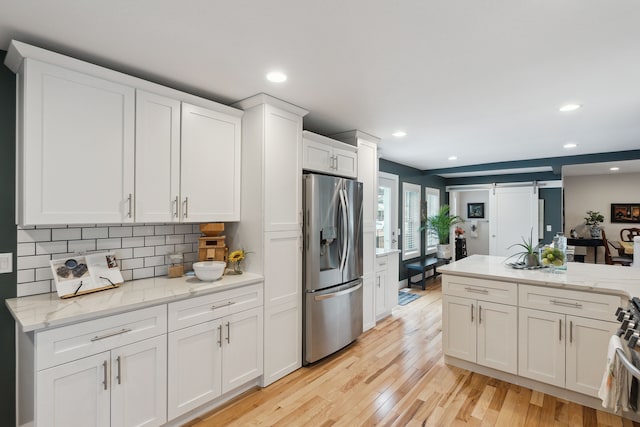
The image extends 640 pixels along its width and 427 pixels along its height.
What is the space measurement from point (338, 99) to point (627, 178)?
26.4 ft

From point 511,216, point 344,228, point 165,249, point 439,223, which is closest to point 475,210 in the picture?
point 511,216

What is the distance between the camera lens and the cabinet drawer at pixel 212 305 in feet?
6.67

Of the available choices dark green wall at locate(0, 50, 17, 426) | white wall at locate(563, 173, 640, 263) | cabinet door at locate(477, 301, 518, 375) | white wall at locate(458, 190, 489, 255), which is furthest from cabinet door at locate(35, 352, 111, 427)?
white wall at locate(563, 173, 640, 263)

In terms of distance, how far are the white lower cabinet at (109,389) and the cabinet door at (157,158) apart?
0.86m

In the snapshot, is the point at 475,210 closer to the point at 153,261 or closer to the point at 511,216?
the point at 511,216

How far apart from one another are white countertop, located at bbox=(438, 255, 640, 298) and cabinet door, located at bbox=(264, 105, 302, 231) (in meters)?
1.53

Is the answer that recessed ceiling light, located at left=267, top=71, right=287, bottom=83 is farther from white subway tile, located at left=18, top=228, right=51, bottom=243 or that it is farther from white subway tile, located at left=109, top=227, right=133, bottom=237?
white subway tile, located at left=18, top=228, right=51, bottom=243

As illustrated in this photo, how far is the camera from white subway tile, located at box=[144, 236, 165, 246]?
2.49 metres

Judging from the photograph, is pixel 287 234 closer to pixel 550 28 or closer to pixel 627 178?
pixel 550 28

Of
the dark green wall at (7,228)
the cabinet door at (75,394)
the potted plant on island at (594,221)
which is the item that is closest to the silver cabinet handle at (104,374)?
the cabinet door at (75,394)

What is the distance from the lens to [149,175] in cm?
217

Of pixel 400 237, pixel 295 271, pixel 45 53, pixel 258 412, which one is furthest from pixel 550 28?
pixel 400 237

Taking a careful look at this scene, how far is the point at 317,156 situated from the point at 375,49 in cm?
133

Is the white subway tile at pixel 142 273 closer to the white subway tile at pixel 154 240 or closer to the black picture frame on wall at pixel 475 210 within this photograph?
the white subway tile at pixel 154 240
